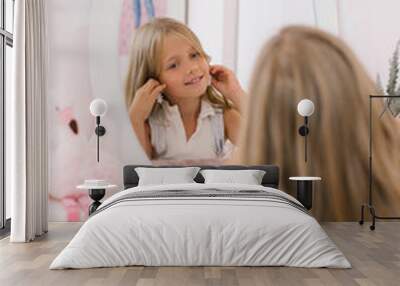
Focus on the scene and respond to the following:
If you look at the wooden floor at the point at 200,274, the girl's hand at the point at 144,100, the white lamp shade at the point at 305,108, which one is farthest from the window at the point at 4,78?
the white lamp shade at the point at 305,108

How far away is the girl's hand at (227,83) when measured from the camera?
764cm

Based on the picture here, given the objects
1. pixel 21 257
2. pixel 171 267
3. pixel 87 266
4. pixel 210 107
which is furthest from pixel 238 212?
pixel 210 107

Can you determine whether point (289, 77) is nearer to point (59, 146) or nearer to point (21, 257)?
point (59, 146)

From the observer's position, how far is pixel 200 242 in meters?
4.77

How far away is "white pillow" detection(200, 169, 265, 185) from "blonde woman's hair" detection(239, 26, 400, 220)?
564mm

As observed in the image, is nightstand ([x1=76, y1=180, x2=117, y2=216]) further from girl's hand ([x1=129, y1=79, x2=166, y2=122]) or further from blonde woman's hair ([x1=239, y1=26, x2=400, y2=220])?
blonde woman's hair ([x1=239, y1=26, x2=400, y2=220])

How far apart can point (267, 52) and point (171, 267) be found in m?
3.78

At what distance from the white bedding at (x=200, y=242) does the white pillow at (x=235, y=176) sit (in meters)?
2.05

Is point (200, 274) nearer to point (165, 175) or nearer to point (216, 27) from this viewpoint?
point (165, 175)

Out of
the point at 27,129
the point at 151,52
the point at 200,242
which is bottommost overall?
the point at 200,242

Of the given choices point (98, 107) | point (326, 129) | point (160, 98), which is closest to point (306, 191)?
point (326, 129)

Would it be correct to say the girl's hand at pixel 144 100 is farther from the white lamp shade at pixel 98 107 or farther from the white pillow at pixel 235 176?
the white pillow at pixel 235 176

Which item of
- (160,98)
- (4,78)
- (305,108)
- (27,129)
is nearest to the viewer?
(27,129)

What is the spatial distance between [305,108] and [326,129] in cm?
53
